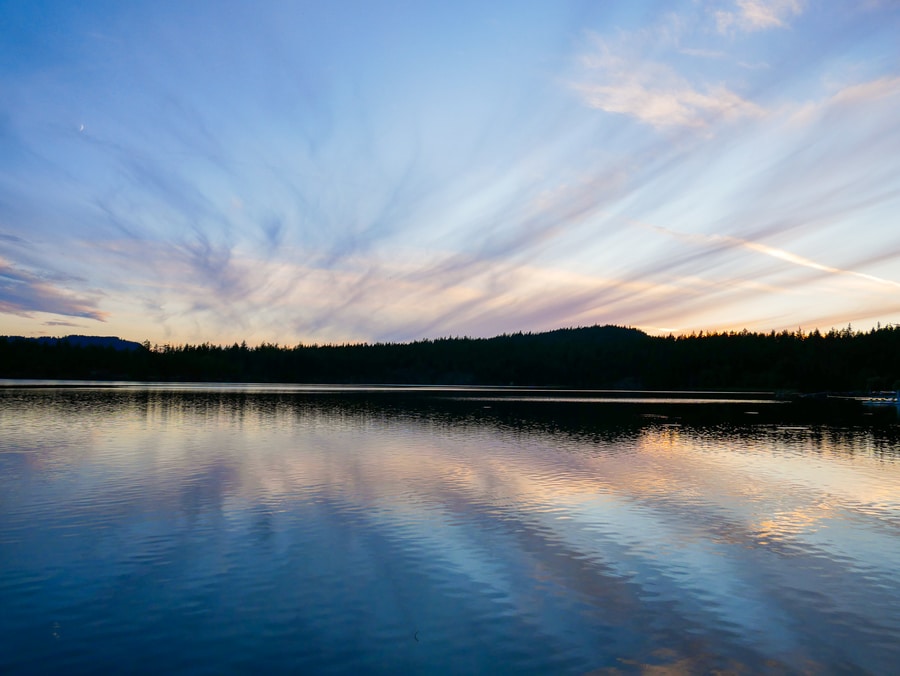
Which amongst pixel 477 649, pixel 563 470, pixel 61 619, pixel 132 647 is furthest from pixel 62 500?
pixel 563 470

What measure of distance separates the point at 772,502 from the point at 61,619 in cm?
2811

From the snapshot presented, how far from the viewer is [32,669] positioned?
1125 centimetres

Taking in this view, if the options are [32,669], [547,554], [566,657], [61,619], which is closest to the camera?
[32,669]

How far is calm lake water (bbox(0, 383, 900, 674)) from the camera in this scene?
12523 millimetres

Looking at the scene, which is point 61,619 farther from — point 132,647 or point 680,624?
point 680,624

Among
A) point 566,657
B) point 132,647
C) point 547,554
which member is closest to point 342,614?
point 132,647

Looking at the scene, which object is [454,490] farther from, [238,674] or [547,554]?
[238,674]

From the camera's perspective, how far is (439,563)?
725 inches

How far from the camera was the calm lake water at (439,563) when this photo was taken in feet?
41.1

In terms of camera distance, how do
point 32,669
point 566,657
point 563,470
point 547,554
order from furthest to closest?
point 563,470
point 547,554
point 566,657
point 32,669

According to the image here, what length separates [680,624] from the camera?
14.1 m

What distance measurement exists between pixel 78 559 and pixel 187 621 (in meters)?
6.46

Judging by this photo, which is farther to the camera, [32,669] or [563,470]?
[563,470]

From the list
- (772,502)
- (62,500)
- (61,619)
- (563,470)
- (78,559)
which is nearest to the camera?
(61,619)
